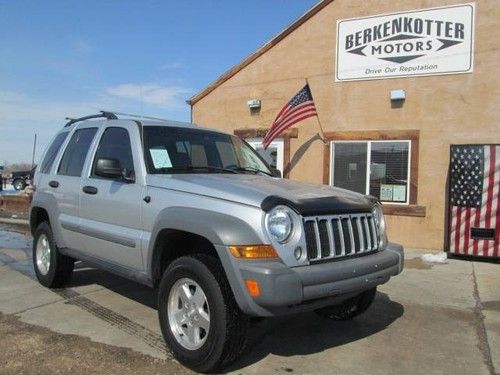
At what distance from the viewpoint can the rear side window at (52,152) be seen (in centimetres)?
675

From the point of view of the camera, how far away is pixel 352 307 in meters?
5.39

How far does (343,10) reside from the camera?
1174 cm

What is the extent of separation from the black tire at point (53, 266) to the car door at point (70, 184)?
0.94ft

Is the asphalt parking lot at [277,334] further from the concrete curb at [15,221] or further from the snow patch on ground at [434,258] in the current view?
the concrete curb at [15,221]

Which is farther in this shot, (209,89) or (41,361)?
(209,89)

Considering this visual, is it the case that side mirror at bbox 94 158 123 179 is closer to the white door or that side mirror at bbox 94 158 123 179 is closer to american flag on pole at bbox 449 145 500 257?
american flag on pole at bbox 449 145 500 257

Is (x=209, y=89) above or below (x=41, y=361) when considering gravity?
above

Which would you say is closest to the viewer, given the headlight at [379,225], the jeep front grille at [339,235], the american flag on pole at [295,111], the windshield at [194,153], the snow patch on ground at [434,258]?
the jeep front grille at [339,235]

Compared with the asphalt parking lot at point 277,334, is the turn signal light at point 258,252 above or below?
above

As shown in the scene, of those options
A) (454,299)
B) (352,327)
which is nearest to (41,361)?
(352,327)

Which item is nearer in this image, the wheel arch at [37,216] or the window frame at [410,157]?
the wheel arch at [37,216]

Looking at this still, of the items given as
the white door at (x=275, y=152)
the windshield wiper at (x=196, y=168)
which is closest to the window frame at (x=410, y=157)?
the white door at (x=275, y=152)

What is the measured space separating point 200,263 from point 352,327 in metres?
2.06

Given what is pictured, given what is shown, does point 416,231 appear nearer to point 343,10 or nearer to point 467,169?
point 467,169
